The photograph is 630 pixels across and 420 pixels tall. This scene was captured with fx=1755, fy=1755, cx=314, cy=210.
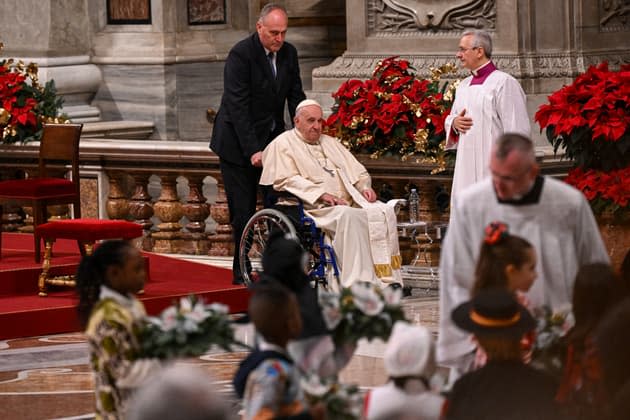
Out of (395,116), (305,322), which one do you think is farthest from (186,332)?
(395,116)

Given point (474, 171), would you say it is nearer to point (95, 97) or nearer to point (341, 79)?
point (341, 79)

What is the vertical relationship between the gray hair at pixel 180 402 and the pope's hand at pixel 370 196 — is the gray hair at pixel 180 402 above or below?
below

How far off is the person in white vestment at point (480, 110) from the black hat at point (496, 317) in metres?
4.52

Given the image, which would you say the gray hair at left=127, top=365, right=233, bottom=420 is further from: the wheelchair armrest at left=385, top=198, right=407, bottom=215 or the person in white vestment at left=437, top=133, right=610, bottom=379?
the wheelchair armrest at left=385, top=198, right=407, bottom=215

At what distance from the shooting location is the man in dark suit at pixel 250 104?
10.6 metres

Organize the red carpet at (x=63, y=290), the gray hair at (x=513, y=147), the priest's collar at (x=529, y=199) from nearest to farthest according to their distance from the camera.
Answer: the gray hair at (x=513, y=147), the priest's collar at (x=529, y=199), the red carpet at (x=63, y=290)

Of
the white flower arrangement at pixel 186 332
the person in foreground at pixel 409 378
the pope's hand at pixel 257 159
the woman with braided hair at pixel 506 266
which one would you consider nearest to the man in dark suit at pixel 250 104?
the pope's hand at pixel 257 159

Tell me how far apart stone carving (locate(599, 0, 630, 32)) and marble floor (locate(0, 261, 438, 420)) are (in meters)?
3.90

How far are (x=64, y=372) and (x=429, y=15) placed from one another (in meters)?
5.45

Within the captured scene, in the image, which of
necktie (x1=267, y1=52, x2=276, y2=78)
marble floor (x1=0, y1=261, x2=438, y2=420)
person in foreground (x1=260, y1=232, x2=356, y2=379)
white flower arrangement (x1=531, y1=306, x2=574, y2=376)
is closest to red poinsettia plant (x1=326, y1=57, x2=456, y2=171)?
necktie (x1=267, y1=52, x2=276, y2=78)

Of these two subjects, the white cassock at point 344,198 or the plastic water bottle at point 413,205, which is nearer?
the white cassock at point 344,198

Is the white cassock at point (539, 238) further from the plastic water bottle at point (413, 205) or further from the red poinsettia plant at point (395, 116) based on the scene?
the red poinsettia plant at point (395, 116)

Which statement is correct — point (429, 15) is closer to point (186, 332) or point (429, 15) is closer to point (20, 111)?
point (20, 111)

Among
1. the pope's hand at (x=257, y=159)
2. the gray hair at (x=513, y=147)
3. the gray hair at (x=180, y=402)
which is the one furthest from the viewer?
the pope's hand at (x=257, y=159)
